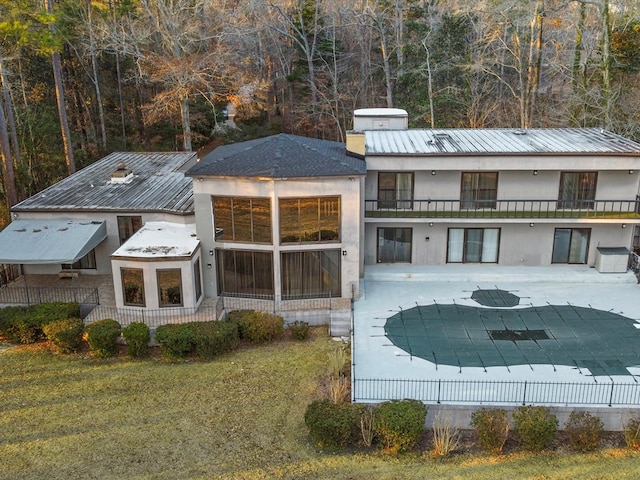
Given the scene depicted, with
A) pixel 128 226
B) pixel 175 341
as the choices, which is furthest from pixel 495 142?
pixel 128 226

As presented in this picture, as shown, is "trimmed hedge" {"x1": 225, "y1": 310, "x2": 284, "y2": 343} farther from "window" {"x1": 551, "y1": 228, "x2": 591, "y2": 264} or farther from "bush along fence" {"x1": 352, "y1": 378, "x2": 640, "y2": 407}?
"window" {"x1": 551, "y1": 228, "x2": 591, "y2": 264}

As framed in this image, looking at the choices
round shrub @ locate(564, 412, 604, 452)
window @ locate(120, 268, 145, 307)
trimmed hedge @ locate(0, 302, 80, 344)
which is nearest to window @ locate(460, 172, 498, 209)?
round shrub @ locate(564, 412, 604, 452)

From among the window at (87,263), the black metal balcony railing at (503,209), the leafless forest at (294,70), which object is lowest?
the window at (87,263)

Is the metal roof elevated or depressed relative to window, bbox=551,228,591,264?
elevated

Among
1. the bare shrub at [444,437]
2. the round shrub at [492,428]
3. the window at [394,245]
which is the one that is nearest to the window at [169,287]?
the window at [394,245]

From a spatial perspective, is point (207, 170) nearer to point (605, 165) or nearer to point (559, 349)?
point (559, 349)

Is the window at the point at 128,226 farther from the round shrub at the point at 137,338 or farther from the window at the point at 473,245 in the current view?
the window at the point at 473,245
